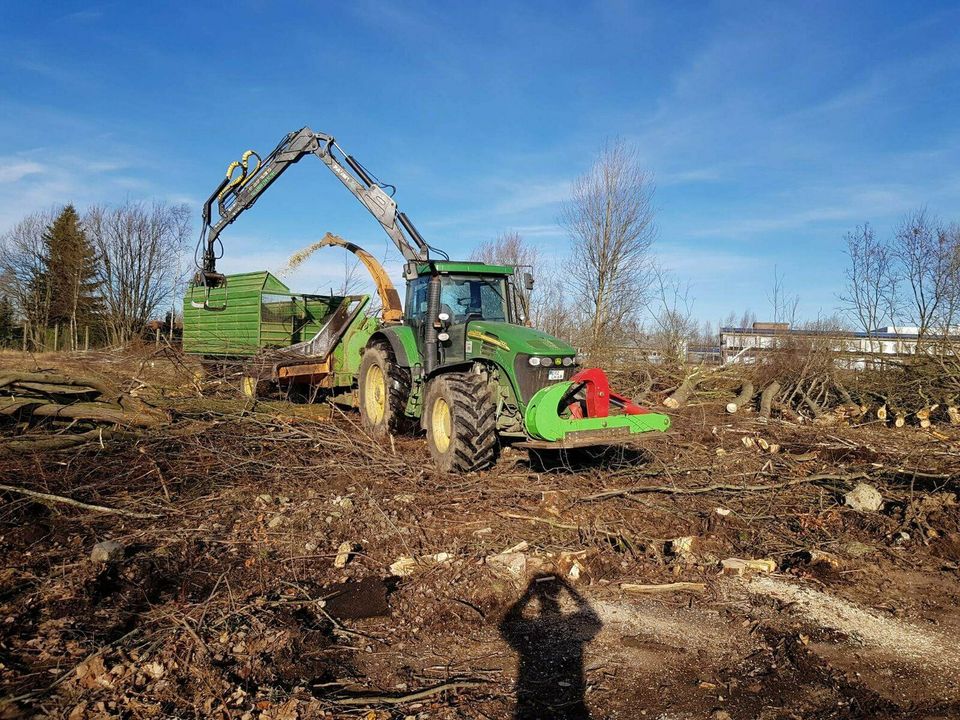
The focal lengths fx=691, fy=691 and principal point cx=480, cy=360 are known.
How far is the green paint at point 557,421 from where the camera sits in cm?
633

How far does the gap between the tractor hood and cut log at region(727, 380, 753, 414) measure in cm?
601

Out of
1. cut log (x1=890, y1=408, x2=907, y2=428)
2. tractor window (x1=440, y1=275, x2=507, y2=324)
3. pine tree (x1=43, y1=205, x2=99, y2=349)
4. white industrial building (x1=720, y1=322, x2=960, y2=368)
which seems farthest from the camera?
pine tree (x1=43, y1=205, x2=99, y2=349)

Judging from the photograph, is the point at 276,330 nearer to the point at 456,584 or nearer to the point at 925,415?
the point at 456,584

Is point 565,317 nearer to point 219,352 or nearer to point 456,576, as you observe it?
point 219,352

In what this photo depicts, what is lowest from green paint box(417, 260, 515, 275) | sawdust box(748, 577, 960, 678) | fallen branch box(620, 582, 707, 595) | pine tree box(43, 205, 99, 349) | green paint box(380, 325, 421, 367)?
sawdust box(748, 577, 960, 678)

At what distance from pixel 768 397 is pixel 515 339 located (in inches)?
273

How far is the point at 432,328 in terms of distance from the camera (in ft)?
25.7

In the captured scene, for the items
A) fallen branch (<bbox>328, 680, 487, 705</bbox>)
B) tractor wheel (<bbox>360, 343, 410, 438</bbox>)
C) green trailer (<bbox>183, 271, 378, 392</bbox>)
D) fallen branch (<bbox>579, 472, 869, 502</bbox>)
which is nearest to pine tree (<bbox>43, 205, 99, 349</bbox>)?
green trailer (<bbox>183, 271, 378, 392</bbox>)

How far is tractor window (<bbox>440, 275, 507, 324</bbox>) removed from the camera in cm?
801

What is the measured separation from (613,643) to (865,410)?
10.0m

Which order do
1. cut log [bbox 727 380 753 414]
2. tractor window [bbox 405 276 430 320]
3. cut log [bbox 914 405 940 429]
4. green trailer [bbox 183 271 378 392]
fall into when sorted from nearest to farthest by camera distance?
tractor window [bbox 405 276 430 320] < green trailer [bbox 183 271 378 392] < cut log [bbox 914 405 940 429] < cut log [bbox 727 380 753 414]

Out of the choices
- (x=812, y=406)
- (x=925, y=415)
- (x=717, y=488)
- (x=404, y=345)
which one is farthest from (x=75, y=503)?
(x=925, y=415)

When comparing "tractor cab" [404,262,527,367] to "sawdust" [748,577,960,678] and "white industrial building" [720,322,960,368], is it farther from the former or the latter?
"white industrial building" [720,322,960,368]

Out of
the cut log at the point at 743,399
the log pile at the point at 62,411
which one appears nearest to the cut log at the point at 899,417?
the cut log at the point at 743,399
